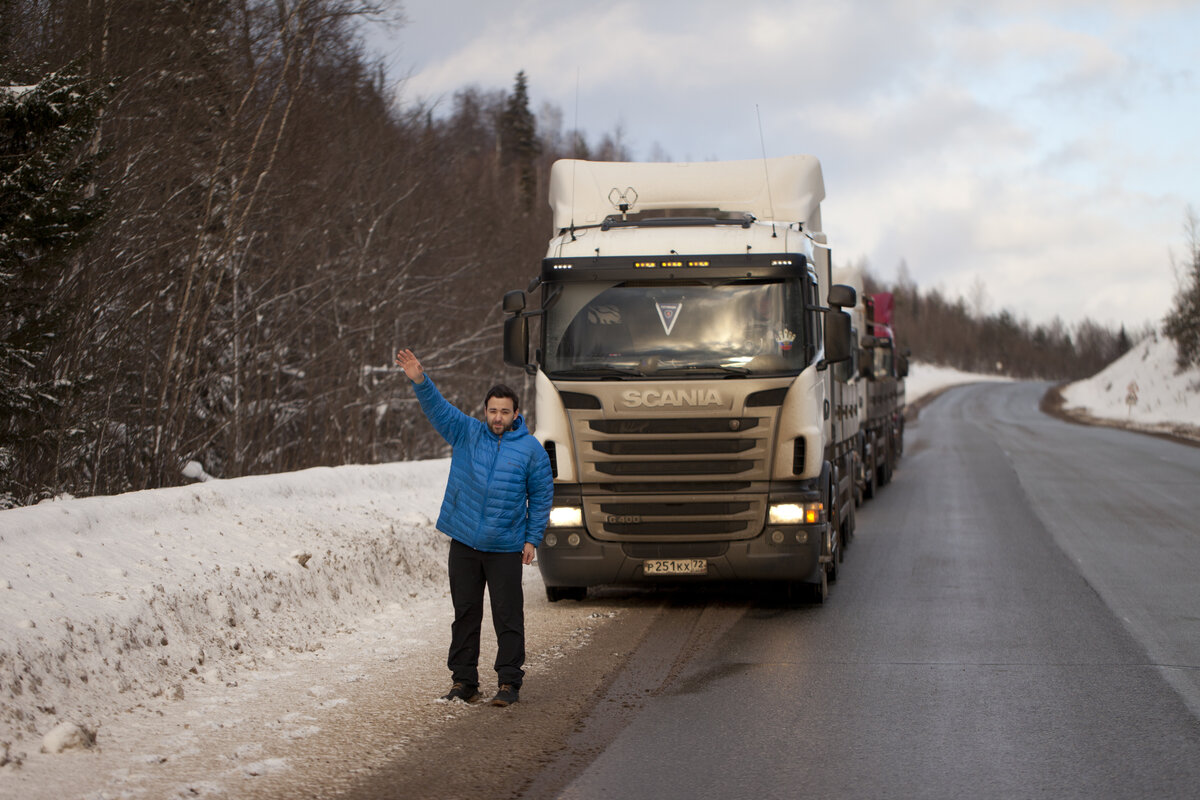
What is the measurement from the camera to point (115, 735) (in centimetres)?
583

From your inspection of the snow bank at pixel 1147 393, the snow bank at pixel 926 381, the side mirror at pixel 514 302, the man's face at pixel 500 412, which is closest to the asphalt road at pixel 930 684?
the man's face at pixel 500 412

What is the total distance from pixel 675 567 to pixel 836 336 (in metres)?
2.31

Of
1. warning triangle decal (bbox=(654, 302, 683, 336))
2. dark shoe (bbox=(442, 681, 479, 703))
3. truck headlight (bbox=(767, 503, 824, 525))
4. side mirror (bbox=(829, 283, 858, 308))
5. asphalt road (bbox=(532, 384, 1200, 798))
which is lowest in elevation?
asphalt road (bbox=(532, 384, 1200, 798))

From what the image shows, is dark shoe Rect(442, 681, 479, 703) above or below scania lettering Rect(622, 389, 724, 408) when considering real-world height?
below

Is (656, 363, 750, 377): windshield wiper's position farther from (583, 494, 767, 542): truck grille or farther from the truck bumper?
the truck bumper

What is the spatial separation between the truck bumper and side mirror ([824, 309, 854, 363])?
1412 mm

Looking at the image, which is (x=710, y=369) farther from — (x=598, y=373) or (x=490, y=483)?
(x=490, y=483)

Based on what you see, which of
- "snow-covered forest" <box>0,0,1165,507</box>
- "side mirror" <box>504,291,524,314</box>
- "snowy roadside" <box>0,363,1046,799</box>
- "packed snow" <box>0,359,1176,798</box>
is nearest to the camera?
"snowy roadside" <box>0,363,1046,799</box>

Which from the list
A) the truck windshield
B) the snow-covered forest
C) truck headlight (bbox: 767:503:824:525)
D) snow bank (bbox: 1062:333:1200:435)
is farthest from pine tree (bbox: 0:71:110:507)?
snow bank (bbox: 1062:333:1200:435)

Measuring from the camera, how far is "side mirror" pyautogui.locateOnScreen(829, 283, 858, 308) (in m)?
9.73

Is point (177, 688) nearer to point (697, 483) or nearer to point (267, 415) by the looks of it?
point (697, 483)

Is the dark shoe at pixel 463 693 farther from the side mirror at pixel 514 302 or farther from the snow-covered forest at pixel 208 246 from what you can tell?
the snow-covered forest at pixel 208 246

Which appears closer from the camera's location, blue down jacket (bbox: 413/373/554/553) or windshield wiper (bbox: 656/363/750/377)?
blue down jacket (bbox: 413/373/554/553)

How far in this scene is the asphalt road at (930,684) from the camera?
5.27 meters
